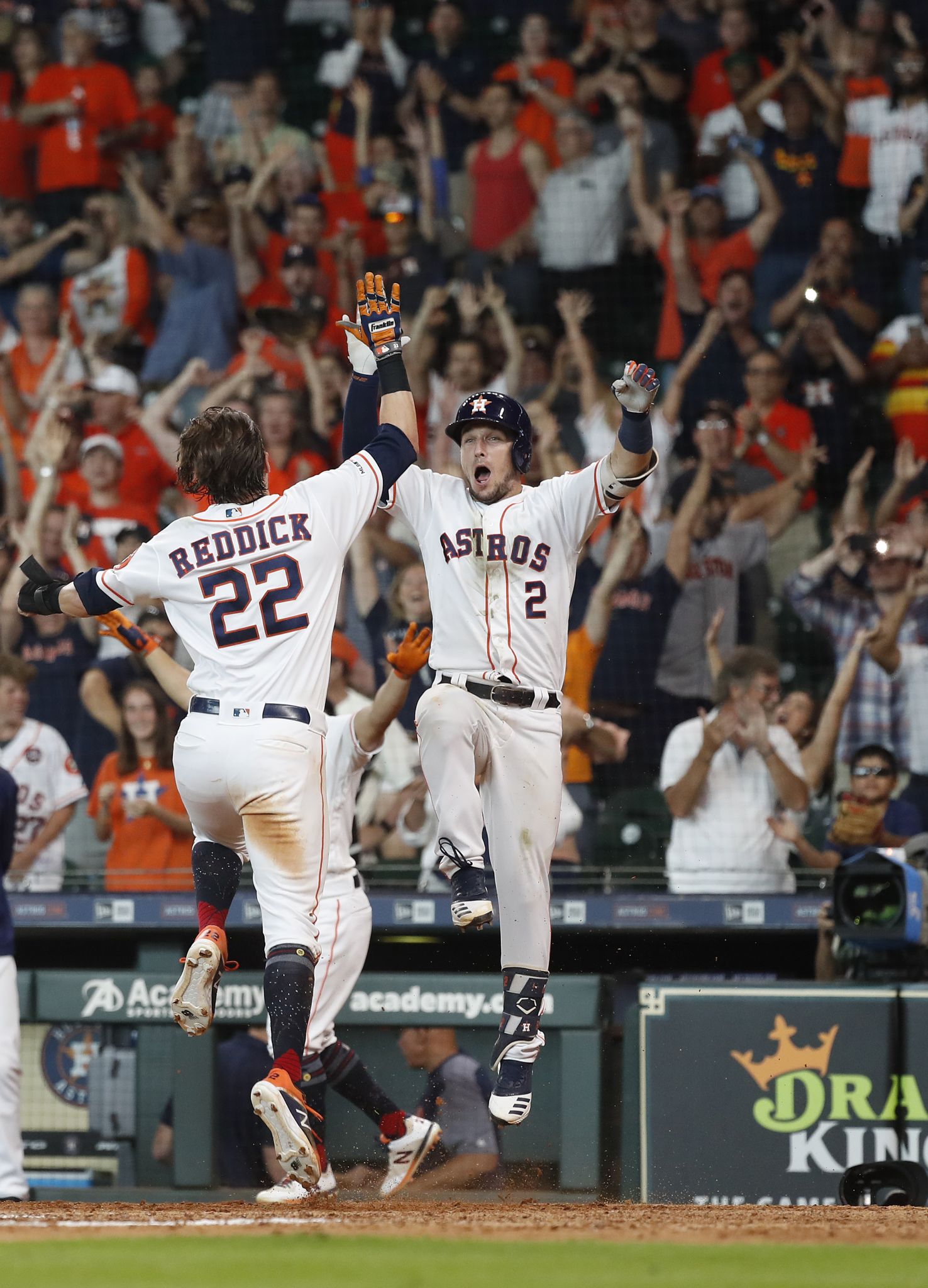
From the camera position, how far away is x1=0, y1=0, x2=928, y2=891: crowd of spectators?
7.87 meters

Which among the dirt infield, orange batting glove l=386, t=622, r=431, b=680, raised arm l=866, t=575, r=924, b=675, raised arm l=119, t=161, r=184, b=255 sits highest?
raised arm l=119, t=161, r=184, b=255

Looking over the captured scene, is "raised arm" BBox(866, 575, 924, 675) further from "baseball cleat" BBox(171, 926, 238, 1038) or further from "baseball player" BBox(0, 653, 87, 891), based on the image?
"baseball cleat" BBox(171, 926, 238, 1038)

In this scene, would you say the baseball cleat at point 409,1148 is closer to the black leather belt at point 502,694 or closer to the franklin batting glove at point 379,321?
the black leather belt at point 502,694

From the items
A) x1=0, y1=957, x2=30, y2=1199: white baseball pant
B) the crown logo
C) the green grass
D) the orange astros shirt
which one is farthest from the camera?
the orange astros shirt

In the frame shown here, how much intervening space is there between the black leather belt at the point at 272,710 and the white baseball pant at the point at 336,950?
1486 mm

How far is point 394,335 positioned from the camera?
5258 mm

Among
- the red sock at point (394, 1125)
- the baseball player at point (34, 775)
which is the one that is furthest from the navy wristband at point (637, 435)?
the baseball player at point (34, 775)

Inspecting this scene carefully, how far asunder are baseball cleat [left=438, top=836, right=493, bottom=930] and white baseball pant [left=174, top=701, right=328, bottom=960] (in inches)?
16.4

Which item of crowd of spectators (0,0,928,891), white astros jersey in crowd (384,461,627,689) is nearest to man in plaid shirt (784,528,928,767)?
crowd of spectators (0,0,928,891)

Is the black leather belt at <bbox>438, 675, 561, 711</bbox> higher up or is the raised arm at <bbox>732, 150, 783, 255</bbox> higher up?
the raised arm at <bbox>732, 150, 783, 255</bbox>

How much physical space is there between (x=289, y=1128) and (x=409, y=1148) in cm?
189

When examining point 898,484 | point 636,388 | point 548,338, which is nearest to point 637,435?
point 636,388

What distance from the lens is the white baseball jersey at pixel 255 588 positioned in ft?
15.2

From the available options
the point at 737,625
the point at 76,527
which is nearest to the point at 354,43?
the point at 76,527
